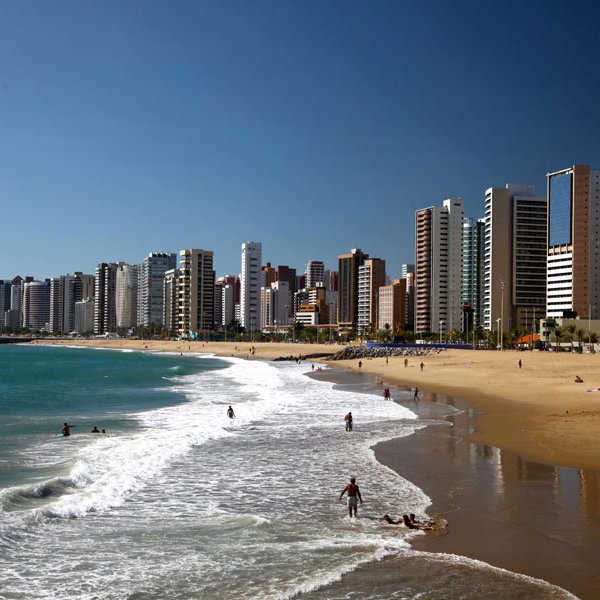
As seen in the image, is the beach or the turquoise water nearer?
the beach

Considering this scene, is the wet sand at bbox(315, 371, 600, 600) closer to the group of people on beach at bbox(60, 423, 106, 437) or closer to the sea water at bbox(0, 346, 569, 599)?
the sea water at bbox(0, 346, 569, 599)

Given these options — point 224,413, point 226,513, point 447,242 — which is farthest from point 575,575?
point 447,242

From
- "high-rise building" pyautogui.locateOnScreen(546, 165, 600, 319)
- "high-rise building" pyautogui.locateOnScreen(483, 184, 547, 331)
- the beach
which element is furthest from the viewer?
"high-rise building" pyautogui.locateOnScreen(483, 184, 547, 331)

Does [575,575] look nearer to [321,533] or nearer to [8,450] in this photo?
[321,533]

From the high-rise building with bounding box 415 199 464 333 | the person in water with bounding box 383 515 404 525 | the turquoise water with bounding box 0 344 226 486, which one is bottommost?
the turquoise water with bounding box 0 344 226 486

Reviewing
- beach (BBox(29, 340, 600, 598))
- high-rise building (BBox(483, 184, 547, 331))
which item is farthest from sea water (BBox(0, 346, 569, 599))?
high-rise building (BBox(483, 184, 547, 331))

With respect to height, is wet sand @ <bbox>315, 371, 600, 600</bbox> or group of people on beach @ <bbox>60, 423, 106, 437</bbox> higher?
wet sand @ <bbox>315, 371, 600, 600</bbox>

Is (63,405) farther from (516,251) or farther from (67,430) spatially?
(516,251)

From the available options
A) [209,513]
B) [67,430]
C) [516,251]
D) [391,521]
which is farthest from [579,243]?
[209,513]
